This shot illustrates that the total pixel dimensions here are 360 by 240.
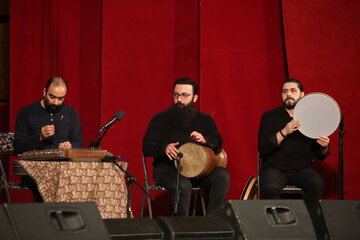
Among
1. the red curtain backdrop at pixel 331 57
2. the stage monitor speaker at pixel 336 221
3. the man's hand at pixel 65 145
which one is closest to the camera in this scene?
the stage monitor speaker at pixel 336 221

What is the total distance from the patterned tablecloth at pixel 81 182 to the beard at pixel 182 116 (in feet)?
2.50

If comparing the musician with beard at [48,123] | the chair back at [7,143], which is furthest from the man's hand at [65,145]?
the chair back at [7,143]

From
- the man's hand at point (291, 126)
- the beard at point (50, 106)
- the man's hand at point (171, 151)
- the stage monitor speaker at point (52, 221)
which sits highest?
the beard at point (50, 106)

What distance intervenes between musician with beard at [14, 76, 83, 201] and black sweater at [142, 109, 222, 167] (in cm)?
66

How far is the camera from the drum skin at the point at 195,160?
16.1 feet

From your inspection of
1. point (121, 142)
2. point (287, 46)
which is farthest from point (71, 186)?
point (287, 46)

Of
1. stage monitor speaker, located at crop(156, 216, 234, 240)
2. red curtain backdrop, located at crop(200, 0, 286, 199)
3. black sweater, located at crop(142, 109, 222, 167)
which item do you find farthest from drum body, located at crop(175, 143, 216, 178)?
stage monitor speaker, located at crop(156, 216, 234, 240)

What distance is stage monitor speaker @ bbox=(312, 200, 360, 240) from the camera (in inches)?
126

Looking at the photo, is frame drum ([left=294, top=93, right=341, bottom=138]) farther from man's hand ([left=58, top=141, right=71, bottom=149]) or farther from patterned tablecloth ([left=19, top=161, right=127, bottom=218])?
man's hand ([left=58, top=141, right=71, bottom=149])

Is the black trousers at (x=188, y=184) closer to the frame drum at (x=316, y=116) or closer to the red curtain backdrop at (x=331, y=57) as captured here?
the frame drum at (x=316, y=116)

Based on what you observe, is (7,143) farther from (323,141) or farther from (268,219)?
(268,219)

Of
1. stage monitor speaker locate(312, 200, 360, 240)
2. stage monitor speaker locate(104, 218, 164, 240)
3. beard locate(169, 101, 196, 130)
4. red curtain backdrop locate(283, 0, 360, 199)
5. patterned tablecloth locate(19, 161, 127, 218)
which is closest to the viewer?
stage monitor speaker locate(104, 218, 164, 240)

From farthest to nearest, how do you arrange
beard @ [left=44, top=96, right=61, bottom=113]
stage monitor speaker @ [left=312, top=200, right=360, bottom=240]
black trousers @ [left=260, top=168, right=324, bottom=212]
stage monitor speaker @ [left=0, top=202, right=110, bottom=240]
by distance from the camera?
beard @ [left=44, top=96, right=61, bottom=113] → black trousers @ [left=260, top=168, right=324, bottom=212] → stage monitor speaker @ [left=312, top=200, right=360, bottom=240] → stage monitor speaker @ [left=0, top=202, right=110, bottom=240]

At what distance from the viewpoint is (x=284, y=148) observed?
523 cm
